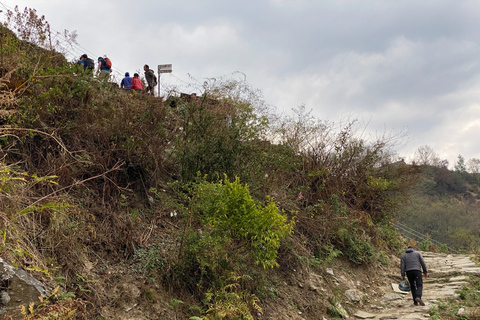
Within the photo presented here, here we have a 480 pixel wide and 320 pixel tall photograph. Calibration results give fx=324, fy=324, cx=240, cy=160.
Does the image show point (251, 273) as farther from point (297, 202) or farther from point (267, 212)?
point (297, 202)

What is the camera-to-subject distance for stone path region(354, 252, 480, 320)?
698cm

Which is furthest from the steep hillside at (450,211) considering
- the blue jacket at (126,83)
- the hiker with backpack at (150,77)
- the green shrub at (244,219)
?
the green shrub at (244,219)

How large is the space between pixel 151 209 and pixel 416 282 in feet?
20.9

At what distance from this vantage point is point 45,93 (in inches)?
228

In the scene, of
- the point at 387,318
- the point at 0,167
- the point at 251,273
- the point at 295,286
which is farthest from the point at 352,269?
the point at 0,167

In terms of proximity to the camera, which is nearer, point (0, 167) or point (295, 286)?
point (0, 167)

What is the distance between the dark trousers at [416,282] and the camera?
7551mm

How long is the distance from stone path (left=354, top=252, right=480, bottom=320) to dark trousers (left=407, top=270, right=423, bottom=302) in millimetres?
255

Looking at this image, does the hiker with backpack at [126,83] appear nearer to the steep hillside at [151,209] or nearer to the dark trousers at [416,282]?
the steep hillside at [151,209]

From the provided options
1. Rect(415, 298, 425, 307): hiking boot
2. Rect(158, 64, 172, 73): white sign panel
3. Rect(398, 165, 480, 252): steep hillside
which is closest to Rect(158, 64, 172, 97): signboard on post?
Rect(158, 64, 172, 73): white sign panel

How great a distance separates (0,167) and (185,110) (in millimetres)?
4299

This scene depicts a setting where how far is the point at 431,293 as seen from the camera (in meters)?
8.34

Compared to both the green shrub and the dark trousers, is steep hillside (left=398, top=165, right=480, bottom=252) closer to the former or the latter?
the dark trousers

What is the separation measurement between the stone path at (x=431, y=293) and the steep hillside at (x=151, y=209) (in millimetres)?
1002
